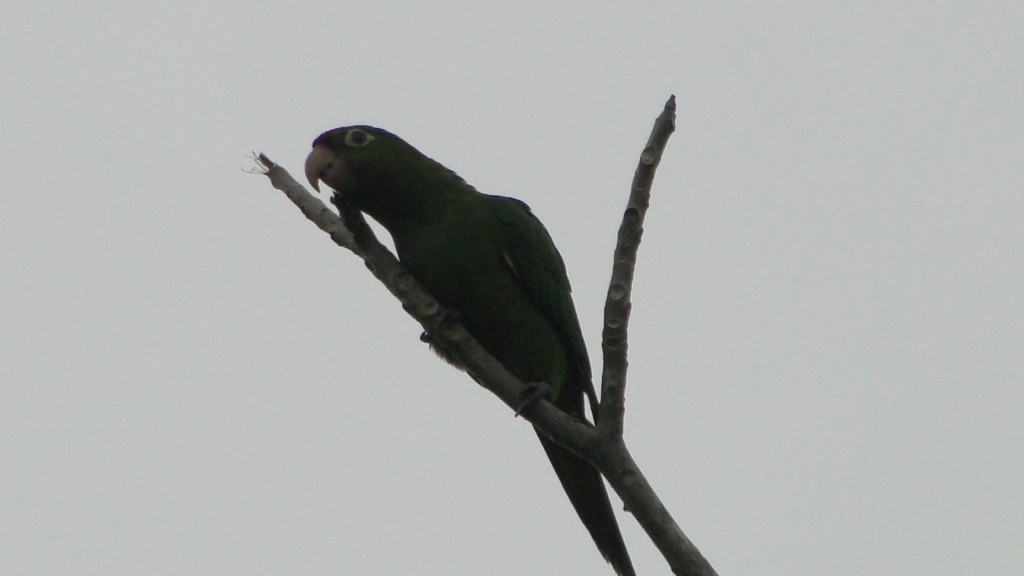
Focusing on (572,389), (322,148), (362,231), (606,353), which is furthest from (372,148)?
(606,353)

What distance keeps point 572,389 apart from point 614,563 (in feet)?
3.30

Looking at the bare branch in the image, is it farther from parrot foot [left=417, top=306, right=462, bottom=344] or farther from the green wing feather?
the green wing feather

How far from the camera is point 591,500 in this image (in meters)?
5.63

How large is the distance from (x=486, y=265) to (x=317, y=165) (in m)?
1.09

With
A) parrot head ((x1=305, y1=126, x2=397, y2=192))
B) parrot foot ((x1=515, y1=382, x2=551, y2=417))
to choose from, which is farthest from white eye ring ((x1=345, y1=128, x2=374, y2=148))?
parrot foot ((x1=515, y1=382, x2=551, y2=417))

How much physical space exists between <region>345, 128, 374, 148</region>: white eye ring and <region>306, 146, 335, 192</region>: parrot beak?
129 mm

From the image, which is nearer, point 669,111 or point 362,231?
point 669,111

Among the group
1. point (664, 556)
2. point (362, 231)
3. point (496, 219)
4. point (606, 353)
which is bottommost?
point (664, 556)

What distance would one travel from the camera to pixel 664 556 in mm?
4160

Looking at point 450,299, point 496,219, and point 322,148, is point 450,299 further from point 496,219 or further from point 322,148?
point 322,148

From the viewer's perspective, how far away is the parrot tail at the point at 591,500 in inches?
216

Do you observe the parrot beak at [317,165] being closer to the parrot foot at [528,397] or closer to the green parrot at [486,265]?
Result: the green parrot at [486,265]

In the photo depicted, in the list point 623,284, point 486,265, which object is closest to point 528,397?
point 623,284

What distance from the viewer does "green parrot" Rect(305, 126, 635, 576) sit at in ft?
17.7
